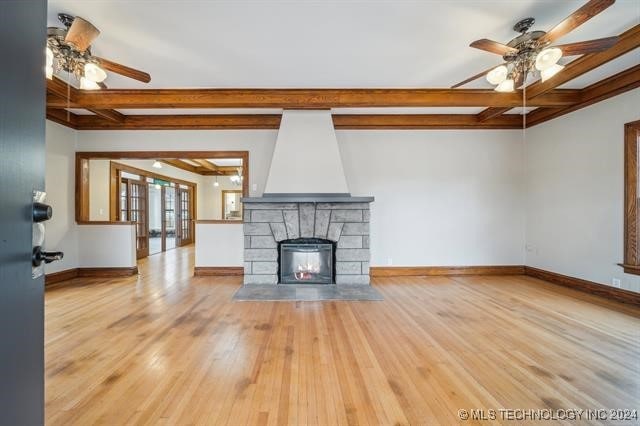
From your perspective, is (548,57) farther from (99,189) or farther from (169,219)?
(169,219)

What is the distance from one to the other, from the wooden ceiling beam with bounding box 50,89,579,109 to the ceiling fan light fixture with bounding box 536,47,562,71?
1.47m

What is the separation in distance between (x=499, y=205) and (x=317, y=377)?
4656 millimetres

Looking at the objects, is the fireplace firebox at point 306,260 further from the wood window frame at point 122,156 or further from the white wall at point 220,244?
the wood window frame at point 122,156

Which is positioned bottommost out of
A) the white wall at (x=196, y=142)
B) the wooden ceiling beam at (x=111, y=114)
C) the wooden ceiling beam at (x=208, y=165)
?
the white wall at (x=196, y=142)

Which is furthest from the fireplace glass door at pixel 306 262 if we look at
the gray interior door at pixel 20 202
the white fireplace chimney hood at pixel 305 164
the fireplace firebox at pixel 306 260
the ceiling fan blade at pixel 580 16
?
the gray interior door at pixel 20 202

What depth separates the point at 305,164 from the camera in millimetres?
4410

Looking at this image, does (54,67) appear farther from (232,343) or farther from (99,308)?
(232,343)

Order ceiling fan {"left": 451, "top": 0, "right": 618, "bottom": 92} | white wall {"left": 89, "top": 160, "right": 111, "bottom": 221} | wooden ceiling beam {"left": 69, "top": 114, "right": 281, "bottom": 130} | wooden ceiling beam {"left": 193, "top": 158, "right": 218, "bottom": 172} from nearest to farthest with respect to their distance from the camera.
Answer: ceiling fan {"left": 451, "top": 0, "right": 618, "bottom": 92}
wooden ceiling beam {"left": 69, "top": 114, "right": 281, "bottom": 130}
white wall {"left": 89, "top": 160, "right": 111, "bottom": 221}
wooden ceiling beam {"left": 193, "top": 158, "right": 218, "bottom": 172}

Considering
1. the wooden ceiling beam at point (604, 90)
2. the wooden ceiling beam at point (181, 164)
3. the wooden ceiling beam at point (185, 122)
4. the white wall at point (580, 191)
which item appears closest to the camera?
the wooden ceiling beam at point (604, 90)

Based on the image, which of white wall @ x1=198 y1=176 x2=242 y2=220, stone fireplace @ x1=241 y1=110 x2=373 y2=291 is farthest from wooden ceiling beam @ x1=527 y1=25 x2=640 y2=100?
white wall @ x1=198 y1=176 x2=242 y2=220

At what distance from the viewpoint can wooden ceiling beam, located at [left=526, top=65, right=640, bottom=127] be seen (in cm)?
348

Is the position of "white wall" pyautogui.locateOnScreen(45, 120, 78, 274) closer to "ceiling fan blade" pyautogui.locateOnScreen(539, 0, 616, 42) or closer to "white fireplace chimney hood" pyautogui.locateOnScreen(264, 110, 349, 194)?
"white fireplace chimney hood" pyautogui.locateOnScreen(264, 110, 349, 194)

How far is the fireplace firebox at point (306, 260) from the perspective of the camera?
4.57m

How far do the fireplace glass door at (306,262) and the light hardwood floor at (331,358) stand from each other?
931mm
